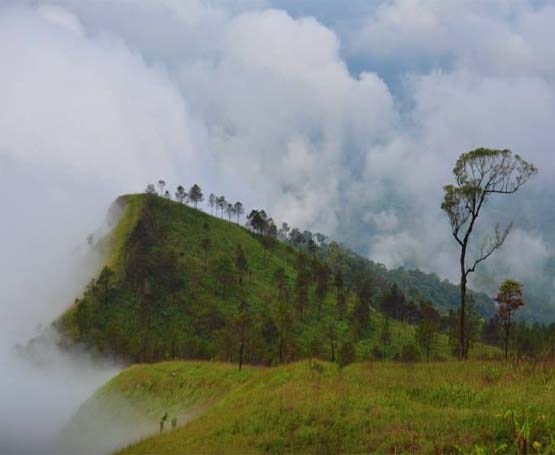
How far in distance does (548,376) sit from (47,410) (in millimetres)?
88929

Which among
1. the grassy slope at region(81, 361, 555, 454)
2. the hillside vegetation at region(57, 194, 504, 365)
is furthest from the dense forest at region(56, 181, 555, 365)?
the grassy slope at region(81, 361, 555, 454)

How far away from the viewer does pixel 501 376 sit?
19906mm

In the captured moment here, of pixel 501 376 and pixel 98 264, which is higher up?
pixel 98 264

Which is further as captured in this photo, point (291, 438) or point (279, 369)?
point (279, 369)

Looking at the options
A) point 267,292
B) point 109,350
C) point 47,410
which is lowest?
point 47,410

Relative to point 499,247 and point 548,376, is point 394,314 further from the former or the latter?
point 548,376

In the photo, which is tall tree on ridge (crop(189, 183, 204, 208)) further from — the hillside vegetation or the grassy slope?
the grassy slope

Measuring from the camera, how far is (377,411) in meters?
17.2

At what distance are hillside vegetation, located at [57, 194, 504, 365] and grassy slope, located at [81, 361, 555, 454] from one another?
75382 mm

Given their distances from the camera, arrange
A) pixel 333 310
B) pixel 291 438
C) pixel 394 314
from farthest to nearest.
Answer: pixel 394 314 → pixel 333 310 → pixel 291 438

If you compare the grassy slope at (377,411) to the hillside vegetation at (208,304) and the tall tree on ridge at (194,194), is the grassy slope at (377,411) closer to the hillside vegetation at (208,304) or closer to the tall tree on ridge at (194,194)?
the hillside vegetation at (208,304)

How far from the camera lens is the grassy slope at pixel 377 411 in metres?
14.5

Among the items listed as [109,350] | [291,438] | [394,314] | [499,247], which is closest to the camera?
[291,438]

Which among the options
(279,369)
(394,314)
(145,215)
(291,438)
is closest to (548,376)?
(291,438)
